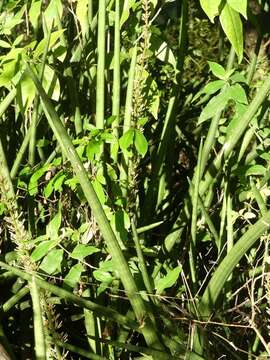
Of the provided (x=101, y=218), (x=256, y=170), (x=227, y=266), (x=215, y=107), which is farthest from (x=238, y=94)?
(x=101, y=218)

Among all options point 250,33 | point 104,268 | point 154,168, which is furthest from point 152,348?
point 250,33

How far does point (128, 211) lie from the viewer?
111 cm

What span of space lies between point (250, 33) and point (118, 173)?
1260 millimetres

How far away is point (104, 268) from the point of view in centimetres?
95

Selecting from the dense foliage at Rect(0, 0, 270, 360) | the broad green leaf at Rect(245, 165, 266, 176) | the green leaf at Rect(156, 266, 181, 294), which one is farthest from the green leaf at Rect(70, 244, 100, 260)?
the broad green leaf at Rect(245, 165, 266, 176)

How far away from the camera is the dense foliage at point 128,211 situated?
0.88 meters

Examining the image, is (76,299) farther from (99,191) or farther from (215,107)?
(215,107)

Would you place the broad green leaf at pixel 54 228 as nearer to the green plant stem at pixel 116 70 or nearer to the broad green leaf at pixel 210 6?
the green plant stem at pixel 116 70

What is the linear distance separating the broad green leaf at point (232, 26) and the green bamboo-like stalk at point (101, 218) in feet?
1.09

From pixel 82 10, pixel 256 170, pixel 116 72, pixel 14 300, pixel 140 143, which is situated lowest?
pixel 14 300

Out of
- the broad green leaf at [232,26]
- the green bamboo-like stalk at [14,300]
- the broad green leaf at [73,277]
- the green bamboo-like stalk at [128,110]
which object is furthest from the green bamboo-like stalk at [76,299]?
the broad green leaf at [232,26]

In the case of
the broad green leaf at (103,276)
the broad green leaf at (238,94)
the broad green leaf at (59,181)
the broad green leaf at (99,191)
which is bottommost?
the broad green leaf at (103,276)

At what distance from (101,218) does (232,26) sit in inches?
16.0

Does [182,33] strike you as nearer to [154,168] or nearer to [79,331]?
[154,168]
